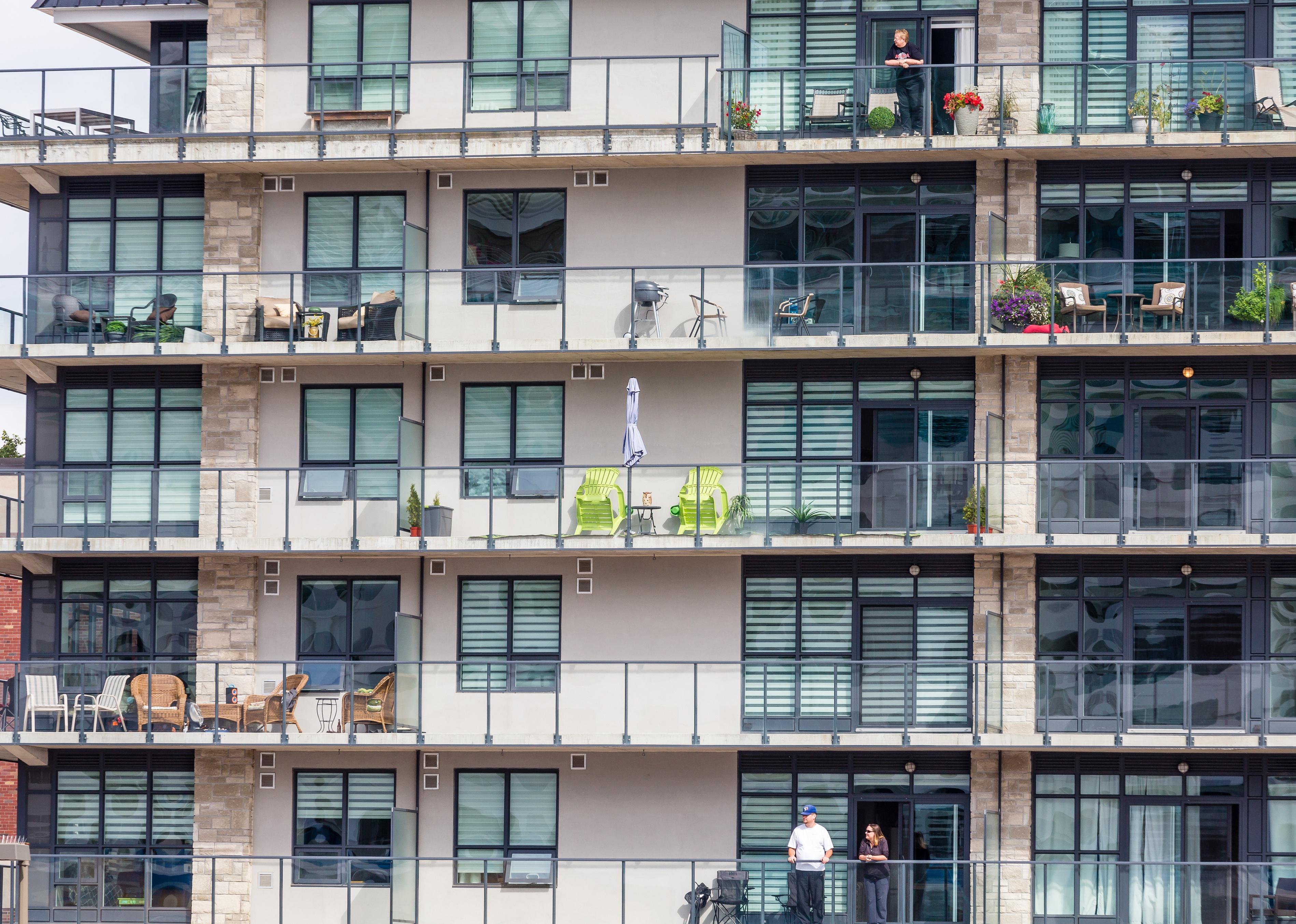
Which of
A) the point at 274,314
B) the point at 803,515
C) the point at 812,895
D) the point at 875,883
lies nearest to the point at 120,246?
the point at 274,314

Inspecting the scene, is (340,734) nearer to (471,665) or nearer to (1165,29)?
(471,665)

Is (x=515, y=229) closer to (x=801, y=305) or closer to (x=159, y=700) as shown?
(x=801, y=305)

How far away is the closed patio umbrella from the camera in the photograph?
97.5 ft

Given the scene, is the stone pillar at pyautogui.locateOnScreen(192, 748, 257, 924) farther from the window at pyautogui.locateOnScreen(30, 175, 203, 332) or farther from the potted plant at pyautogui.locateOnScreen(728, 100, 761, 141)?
the potted plant at pyautogui.locateOnScreen(728, 100, 761, 141)

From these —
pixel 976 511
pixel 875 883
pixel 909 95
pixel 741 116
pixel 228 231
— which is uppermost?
pixel 909 95

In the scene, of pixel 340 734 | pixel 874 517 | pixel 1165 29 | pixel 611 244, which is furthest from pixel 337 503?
pixel 1165 29

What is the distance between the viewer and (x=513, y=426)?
31.5 metres

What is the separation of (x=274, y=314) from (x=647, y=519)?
6.38 meters

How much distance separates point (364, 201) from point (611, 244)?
3.92 metres

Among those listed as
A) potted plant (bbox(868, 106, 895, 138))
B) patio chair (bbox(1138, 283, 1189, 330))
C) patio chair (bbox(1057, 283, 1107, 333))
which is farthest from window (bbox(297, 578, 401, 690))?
patio chair (bbox(1138, 283, 1189, 330))

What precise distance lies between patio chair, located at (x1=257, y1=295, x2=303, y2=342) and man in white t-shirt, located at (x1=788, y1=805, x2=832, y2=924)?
1051 centimetres

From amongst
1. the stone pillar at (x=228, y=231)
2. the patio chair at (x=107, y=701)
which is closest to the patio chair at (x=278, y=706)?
the patio chair at (x=107, y=701)

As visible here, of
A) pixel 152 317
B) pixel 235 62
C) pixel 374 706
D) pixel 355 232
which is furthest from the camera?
pixel 235 62

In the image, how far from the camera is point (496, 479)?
101 feet
